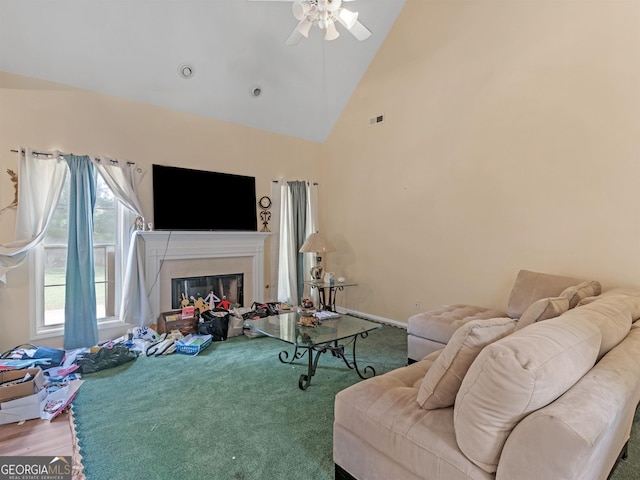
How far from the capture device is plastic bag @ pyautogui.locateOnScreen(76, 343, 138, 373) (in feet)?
9.97

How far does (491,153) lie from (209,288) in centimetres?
399

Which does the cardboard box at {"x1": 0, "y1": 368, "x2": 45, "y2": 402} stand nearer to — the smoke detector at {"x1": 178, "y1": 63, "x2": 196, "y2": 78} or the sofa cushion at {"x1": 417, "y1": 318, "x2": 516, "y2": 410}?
the sofa cushion at {"x1": 417, "y1": 318, "x2": 516, "y2": 410}

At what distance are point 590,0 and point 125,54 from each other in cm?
464

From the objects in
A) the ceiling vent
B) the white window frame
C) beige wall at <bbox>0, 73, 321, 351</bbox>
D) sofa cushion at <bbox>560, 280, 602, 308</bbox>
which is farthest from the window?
sofa cushion at <bbox>560, 280, 602, 308</bbox>

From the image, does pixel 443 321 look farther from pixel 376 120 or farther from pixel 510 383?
pixel 376 120

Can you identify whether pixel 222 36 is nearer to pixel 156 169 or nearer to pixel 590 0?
pixel 156 169

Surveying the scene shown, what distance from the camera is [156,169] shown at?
161 inches

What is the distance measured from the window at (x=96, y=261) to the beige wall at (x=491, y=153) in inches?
128

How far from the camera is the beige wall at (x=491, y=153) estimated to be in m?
2.85

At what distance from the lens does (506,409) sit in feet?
3.53

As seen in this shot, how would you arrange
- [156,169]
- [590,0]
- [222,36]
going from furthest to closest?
1. [156,169]
2. [222,36]
3. [590,0]

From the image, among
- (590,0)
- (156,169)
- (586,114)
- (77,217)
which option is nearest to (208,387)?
(77,217)

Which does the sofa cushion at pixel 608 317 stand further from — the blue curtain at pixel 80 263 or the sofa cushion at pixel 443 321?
the blue curtain at pixel 80 263

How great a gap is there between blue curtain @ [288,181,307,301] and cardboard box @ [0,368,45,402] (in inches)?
133
